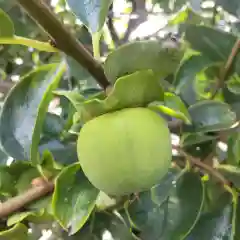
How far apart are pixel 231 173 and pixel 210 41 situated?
6.9 inches

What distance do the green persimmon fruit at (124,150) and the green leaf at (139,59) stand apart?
4 centimetres

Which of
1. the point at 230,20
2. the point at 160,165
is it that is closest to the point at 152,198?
the point at 160,165

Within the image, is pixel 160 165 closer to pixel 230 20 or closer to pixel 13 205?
pixel 13 205

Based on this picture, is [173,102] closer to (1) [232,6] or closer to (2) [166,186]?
(2) [166,186]

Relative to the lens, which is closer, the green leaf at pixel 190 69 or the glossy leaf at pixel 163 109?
the glossy leaf at pixel 163 109

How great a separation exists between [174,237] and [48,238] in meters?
0.26

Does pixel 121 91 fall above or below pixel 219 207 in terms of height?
above

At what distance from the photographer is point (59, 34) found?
0.47 metres

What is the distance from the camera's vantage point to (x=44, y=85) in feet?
1.80

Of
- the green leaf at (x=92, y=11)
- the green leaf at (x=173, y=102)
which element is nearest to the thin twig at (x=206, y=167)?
the green leaf at (x=173, y=102)

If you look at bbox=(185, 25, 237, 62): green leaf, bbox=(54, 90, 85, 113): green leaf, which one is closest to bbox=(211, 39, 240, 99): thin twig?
bbox=(185, 25, 237, 62): green leaf

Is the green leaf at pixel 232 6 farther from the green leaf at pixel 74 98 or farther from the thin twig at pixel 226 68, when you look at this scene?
the green leaf at pixel 74 98

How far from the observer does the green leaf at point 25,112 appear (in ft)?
1.79

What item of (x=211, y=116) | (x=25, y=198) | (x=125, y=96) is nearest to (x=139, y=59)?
(x=125, y=96)
